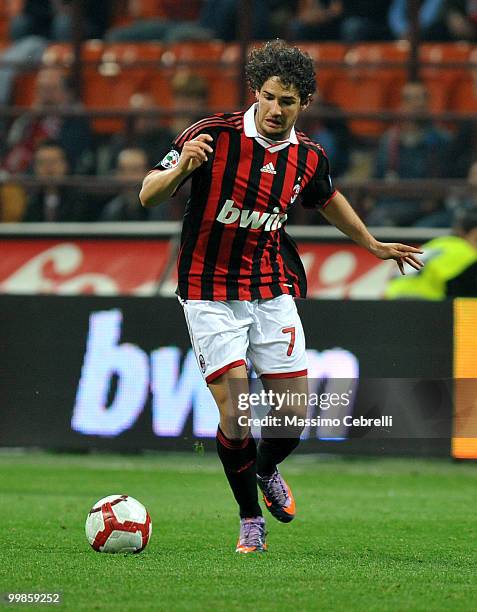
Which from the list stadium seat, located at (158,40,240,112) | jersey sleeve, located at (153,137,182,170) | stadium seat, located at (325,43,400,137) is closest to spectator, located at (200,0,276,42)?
stadium seat, located at (158,40,240,112)

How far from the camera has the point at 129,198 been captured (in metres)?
12.7

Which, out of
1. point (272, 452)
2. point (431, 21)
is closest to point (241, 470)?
point (272, 452)

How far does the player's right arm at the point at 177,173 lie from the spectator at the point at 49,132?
743 centimetres

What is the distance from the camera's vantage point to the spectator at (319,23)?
46.0 ft

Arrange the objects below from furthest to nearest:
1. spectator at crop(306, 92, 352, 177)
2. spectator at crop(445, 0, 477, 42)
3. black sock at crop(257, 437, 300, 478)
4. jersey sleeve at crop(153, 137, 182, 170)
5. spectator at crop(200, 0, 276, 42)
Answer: spectator at crop(200, 0, 276, 42) < spectator at crop(445, 0, 477, 42) < spectator at crop(306, 92, 352, 177) < black sock at crop(257, 437, 300, 478) < jersey sleeve at crop(153, 137, 182, 170)

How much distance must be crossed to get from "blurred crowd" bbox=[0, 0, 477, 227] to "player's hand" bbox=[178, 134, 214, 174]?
662 centimetres

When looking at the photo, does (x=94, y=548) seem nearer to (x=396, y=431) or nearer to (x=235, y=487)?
(x=235, y=487)

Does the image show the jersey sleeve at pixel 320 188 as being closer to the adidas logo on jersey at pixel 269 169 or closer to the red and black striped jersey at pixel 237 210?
the red and black striped jersey at pixel 237 210

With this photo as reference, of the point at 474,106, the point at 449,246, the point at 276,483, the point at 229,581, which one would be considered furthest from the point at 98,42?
the point at 229,581

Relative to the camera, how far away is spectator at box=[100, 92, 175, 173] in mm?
12898

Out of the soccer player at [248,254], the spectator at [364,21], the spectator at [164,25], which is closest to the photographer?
the soccer player at [248,254]

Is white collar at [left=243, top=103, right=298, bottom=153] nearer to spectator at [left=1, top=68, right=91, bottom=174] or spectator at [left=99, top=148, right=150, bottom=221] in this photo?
spectator at [left=99, top=148, right=150, bottom=221]

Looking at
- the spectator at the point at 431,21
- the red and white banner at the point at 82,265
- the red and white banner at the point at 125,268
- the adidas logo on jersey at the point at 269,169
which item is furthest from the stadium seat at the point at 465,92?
the adidas logo on jersey at the point at 269,169

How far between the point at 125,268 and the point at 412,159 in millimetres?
2731
